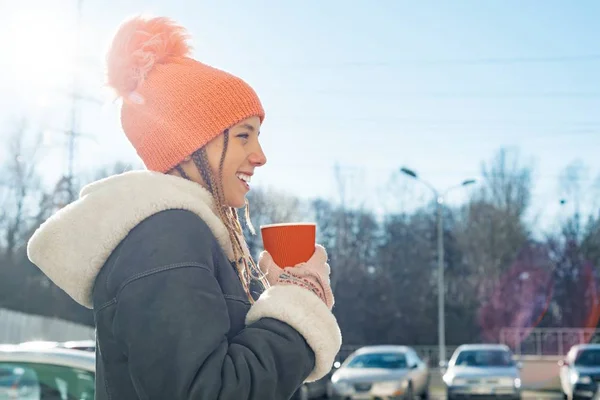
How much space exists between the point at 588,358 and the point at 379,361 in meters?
4.83

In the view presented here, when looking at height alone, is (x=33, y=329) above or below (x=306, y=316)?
→ below

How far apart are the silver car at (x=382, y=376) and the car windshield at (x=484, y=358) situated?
0.96 m

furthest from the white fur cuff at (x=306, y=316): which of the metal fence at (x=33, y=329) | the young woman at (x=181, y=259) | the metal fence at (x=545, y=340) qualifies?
the metal fence at (x=545, y=340)

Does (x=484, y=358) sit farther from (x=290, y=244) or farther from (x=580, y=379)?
(x=290, y=244)

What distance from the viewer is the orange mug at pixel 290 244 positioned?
1.97 metres

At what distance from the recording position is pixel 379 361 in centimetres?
1895

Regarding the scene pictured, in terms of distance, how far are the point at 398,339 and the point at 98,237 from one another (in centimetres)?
4208

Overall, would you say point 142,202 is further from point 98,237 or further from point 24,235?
point 24,235

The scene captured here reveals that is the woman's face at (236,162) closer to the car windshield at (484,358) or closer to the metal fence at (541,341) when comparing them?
the car windshield at (484,358)

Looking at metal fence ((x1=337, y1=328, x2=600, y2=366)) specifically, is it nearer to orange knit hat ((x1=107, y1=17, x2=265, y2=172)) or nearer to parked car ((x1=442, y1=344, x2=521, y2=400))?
parked car ((x1=442, y1=344, x2=521, y2=400))

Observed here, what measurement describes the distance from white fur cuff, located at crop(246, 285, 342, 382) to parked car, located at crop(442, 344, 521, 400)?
56.9 feet

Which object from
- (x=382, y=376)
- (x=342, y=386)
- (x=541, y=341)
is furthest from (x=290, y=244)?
(x=541, y=341)

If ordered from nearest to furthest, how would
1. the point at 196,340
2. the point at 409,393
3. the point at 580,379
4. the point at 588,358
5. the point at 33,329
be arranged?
1. the point at 196,340
2. the point at 409,393
3. the point at 580,379
4. the point at 588,358
5. the point at 33,329

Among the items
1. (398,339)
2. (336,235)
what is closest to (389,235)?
(336,235)
